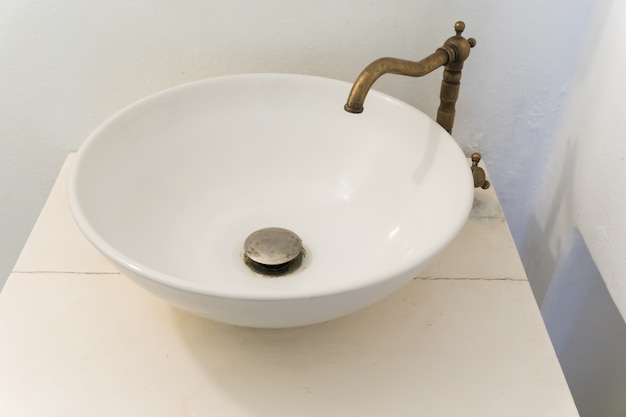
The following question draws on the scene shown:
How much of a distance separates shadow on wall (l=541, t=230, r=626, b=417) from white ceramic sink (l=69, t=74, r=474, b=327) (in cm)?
28

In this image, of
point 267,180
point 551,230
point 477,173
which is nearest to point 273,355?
point 267,180

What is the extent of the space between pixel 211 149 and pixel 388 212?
0.24 meters

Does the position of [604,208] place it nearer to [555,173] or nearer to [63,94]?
[555,173]

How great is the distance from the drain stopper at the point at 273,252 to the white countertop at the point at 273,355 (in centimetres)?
7

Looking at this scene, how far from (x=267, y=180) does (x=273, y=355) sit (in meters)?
0.25

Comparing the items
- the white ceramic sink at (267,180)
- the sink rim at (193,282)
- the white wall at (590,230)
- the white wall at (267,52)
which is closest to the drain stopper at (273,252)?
the white ceramic sink at (267,180)

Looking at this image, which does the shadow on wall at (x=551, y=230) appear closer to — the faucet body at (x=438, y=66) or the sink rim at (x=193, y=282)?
the faucet body at (x=438, y=66)

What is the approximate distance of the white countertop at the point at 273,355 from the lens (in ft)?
1.81

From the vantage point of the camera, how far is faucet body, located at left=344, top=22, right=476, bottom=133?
0.58m

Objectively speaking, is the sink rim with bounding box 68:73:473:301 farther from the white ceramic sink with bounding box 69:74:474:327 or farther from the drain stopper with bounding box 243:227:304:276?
the drain stopper with bounding box 243:227:304:276

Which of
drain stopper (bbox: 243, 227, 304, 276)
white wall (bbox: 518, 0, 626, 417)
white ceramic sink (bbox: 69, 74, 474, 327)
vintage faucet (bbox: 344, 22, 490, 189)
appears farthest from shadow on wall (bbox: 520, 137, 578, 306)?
drain stopper (bbox: 243, 227, 304, 276)

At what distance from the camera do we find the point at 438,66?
673 mm

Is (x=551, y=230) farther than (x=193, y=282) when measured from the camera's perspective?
Yes

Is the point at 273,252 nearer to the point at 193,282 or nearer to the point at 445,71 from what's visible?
the point at 193,282
